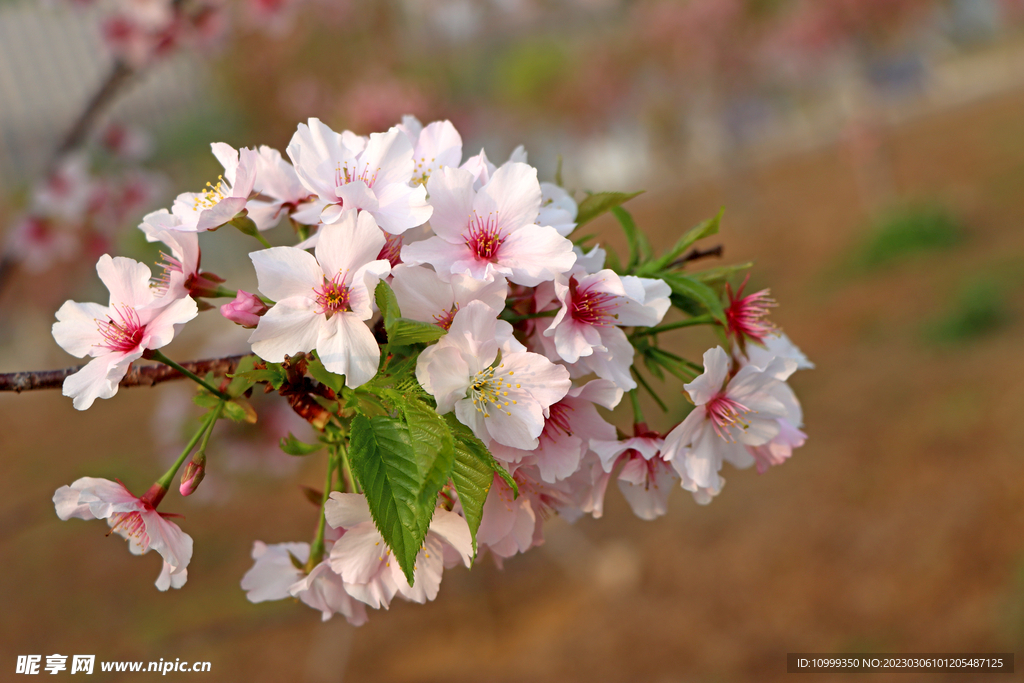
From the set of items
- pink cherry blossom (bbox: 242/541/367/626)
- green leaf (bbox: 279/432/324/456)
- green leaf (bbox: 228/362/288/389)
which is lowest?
pink cherry blossom (bbox: 242/541/367/626)

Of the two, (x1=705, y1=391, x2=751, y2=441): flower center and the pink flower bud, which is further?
(x1=705, y1=391, x2=751, y2=441): flower center

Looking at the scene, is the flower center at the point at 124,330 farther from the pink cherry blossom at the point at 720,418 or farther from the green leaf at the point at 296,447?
the pink cherry blossom at the point at 720,418

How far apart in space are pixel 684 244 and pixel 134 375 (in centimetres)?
67

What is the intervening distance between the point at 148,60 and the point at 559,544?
3.27 m

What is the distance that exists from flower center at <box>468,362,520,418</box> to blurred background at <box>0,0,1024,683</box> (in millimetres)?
367

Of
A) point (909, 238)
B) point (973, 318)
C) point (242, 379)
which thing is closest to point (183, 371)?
point (242, 379)

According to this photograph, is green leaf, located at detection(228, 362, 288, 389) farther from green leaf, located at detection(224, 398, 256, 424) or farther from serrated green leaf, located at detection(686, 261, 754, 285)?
serrated green leaf, located at detection(686, 261, 754, 285)

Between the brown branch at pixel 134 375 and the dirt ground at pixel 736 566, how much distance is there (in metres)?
1.47

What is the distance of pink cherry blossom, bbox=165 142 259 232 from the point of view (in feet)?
2.40

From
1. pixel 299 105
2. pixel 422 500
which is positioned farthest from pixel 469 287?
pixel 299 105

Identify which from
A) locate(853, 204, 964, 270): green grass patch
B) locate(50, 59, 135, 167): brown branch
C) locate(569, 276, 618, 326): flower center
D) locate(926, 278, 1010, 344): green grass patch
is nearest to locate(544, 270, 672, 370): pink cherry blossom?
locate(569, 276, 618, 326): flower center

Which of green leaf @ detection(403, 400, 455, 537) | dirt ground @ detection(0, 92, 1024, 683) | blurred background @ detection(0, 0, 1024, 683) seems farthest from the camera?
dirt ground @ detection(0, 92, 1024, 683)

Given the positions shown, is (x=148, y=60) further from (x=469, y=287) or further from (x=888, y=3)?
(x=888, y=3)

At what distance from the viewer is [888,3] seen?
A: 29.3 feet
